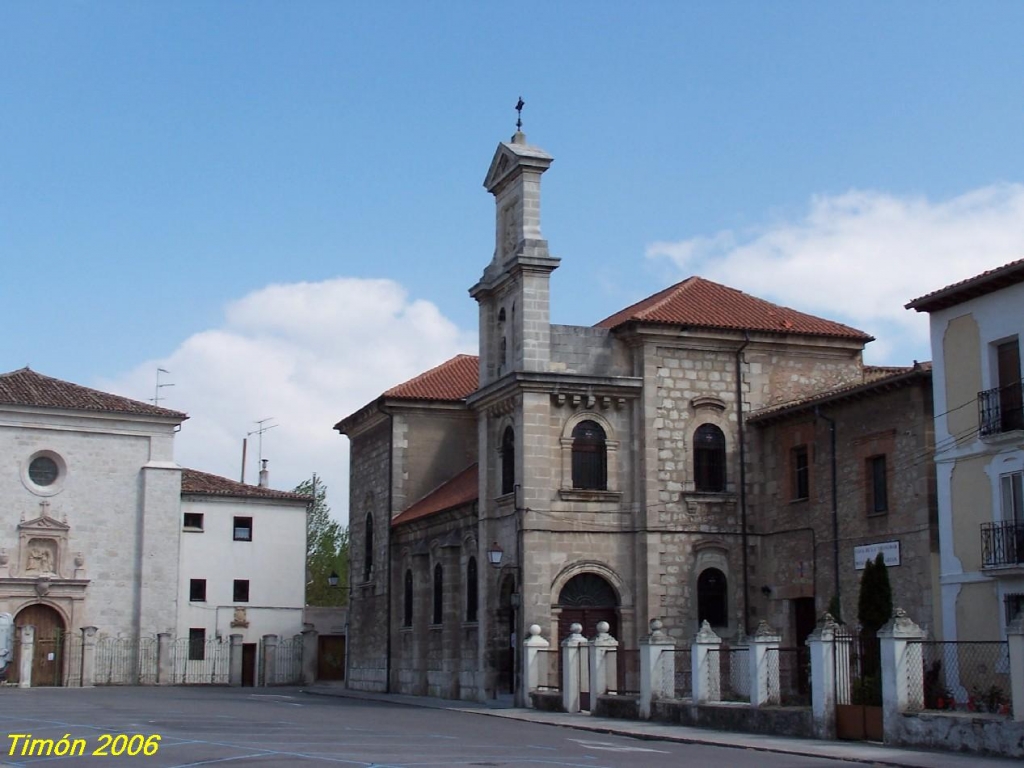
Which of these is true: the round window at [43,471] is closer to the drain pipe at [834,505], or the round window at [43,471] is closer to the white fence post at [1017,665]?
the drain pipe at [834,505]

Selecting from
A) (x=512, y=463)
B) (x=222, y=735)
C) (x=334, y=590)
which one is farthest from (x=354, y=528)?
(x=334, y=590)

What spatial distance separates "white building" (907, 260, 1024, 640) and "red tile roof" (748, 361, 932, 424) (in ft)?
4.27

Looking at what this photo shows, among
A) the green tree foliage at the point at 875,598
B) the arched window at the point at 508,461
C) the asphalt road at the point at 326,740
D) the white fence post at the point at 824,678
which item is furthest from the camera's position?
the arched window at the point at 508,461

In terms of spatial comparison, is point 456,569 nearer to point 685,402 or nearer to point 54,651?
point 685,402

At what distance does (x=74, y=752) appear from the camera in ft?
55.5

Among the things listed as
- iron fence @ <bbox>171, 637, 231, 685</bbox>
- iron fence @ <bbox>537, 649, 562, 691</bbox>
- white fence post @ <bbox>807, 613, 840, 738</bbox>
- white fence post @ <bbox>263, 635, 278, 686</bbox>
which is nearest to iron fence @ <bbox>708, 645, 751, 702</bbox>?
white fence post @ <bbox>807, 613, 840, 738</bbox>

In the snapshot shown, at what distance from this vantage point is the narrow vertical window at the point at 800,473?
102 ft

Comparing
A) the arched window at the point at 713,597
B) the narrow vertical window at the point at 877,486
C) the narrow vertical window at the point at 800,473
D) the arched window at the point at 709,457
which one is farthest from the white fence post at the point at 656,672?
the arched window at the point at 709,457

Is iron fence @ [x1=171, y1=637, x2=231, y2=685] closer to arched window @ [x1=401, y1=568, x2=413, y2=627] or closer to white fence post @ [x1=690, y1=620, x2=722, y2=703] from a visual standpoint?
arched window @ [x1=401, y1=568, x2=413, y2=627]

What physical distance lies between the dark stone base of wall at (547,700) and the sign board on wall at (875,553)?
6.67 meters

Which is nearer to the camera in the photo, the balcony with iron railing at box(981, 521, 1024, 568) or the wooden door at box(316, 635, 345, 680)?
the balcony with iron railing at box(981, 521, 1024, 568)

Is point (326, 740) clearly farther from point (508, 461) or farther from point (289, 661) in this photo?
point (289, 661)

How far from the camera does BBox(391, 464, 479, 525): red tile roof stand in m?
36.2

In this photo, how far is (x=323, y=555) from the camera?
79000 millimetres
